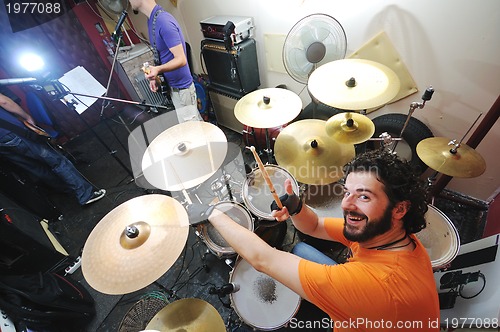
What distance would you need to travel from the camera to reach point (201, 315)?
162cm

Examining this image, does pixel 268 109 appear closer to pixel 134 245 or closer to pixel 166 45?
pixel 166 45

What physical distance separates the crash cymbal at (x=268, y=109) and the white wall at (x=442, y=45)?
3.48ft

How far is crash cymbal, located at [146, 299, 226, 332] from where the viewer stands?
158 cm

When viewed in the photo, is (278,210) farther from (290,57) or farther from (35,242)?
(35,242)

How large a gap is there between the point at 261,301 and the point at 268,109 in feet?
5.48

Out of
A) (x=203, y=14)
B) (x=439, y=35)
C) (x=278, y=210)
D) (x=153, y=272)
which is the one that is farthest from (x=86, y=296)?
(x=439, y=35)

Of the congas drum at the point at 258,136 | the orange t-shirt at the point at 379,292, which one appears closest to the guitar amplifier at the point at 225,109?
the congas drum at the point at 258,136

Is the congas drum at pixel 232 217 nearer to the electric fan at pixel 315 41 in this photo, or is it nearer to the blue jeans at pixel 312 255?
the blue jeans at pixel 312 255

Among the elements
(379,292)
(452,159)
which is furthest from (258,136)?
(379,292)

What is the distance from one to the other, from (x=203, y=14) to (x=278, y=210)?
353 centimetres

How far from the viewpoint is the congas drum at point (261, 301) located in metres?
1.61

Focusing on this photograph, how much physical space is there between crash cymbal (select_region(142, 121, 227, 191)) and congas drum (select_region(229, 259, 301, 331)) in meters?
0.82

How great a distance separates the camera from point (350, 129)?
212cm

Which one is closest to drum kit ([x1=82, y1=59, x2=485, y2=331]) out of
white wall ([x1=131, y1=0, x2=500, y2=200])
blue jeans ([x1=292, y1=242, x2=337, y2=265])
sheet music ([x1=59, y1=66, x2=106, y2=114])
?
blue jeans ([x1=292, y1=242, x2=337, y2=265])
